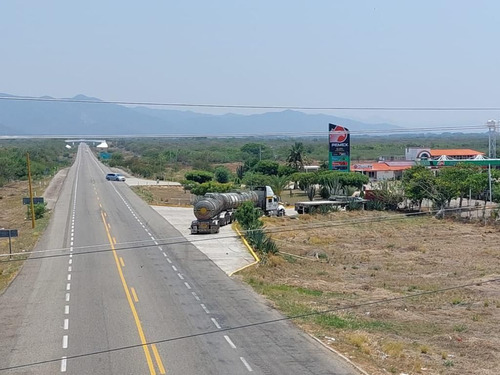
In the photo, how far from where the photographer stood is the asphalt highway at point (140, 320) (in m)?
20.4

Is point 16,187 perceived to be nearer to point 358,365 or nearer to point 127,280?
point 127,280

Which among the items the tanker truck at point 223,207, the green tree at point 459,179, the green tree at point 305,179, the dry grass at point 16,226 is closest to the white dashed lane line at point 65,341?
the dry grass at point 16,226

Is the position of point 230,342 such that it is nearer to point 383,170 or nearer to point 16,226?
point 16,226

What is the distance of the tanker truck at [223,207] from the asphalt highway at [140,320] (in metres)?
4.54

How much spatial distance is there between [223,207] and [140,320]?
2878 cm

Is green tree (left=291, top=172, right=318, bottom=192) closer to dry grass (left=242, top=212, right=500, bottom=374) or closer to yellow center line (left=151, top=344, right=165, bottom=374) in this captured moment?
dry grass (left=242, top=212, right=500, bottom=374)

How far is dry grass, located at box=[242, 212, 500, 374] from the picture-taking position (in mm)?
22688

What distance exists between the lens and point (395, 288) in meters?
35.0

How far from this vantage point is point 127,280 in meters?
33.5

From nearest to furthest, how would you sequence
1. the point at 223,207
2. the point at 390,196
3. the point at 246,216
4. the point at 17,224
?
the point at 246,216 → the point at 223,207 → the point at 17,224 → the point at 390,196

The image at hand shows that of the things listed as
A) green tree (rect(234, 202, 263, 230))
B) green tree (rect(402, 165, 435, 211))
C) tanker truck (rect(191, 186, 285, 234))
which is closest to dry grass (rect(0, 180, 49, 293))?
tanker truck (rect(191, 186, 285, 234))

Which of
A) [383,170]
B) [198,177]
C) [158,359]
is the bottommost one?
[158,359]

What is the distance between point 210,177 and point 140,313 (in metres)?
76.1

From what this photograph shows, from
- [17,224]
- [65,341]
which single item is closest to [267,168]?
[17,224]
